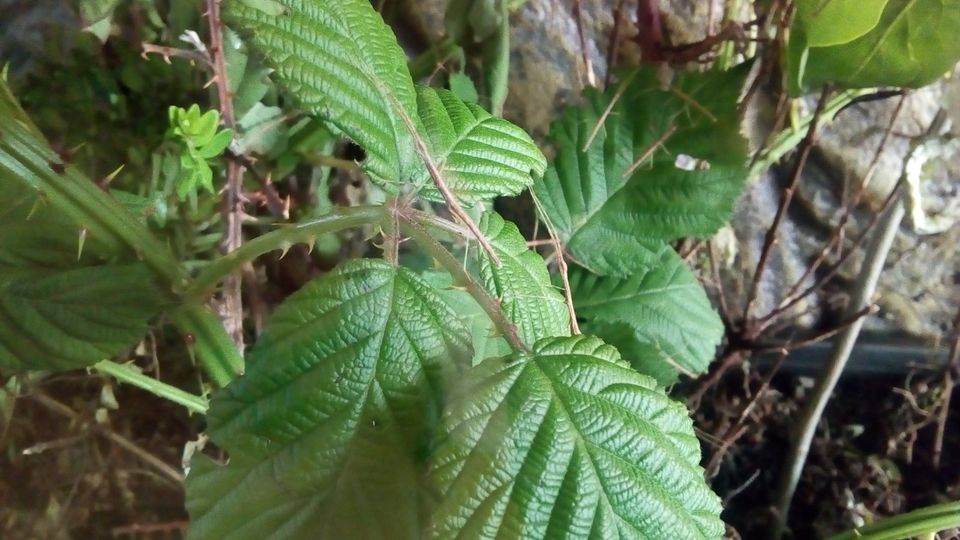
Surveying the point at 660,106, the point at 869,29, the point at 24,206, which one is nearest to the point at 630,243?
the point at 660,106

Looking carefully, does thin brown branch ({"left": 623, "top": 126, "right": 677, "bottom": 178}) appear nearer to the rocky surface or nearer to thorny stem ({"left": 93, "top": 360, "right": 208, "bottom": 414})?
A: the rocky surface

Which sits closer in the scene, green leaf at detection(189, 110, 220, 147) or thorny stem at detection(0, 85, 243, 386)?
thorny stem at detection(0, 85, 243, 386)

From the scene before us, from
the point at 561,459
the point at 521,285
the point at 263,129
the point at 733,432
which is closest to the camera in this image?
the point at 561,459

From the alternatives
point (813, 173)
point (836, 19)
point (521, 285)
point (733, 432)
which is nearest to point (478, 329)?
point (521, 285)

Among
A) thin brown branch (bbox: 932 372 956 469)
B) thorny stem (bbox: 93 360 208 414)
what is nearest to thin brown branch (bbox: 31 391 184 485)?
thorny stem (bbox: 93 360 208 414)

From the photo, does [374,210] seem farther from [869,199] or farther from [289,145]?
[869,199]

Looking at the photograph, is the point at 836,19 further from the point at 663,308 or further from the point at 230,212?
the point at 230,212
